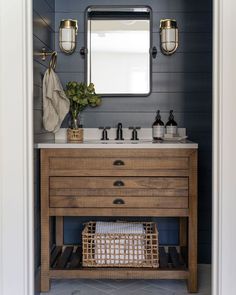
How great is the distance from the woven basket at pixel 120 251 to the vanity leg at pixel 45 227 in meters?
0.24

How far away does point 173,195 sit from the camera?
2658 millimetres

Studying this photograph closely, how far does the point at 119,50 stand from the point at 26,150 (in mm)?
1543

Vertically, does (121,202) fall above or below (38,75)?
below

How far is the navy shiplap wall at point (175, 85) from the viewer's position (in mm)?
3238

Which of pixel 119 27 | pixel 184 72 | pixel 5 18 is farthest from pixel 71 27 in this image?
pixel 5 18

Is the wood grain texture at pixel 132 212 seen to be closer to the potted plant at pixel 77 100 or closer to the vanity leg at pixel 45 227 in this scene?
the vanity leg at pixel 45 227

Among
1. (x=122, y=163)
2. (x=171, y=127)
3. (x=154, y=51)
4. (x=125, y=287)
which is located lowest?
(x=125, y=287)

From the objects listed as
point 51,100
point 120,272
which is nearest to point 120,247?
point 120,272

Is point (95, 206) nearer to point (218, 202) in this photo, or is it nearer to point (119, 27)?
point (218, 202)

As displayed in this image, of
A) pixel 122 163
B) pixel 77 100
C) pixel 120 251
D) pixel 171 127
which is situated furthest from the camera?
pixel 171 127

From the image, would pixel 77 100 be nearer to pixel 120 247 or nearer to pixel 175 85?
pixel 175 85

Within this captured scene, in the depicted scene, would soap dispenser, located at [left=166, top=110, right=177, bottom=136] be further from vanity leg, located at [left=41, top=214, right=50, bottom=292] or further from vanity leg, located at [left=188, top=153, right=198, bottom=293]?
vanity leg, located at [left=41, top=214, right=50, bottom=292]

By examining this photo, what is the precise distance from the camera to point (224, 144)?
6.16 feet

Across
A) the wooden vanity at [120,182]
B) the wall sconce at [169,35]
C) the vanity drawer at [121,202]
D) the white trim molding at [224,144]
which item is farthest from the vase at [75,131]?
the white trim molding at [224,144]
